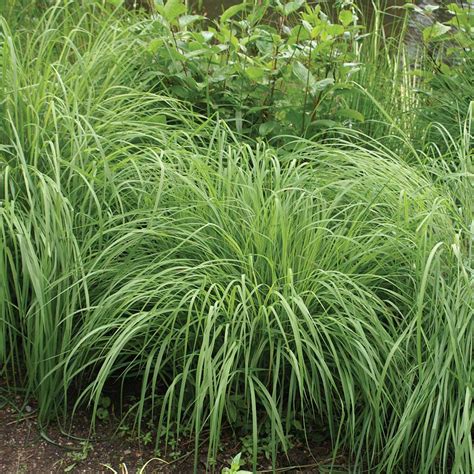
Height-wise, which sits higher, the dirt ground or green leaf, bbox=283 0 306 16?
green leaf, bbox=283 0 306 16

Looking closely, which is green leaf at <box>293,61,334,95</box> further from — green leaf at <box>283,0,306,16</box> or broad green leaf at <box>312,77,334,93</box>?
green leaf at <box>283,0,306,16</box>

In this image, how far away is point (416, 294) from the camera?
2.63m

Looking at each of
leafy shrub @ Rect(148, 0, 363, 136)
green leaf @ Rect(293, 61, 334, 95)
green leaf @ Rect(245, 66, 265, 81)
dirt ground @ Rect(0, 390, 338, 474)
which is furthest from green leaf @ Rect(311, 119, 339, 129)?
dirt ground @ Rect(0, 390, 338, 474)

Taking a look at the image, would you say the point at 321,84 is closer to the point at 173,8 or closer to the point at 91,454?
the point at 173,8

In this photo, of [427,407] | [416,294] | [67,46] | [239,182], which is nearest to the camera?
[427,407]

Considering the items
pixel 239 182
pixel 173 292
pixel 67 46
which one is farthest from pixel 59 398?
pixel 67 46

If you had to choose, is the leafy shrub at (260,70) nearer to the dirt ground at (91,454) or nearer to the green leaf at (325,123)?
the green leaf at (325,123)

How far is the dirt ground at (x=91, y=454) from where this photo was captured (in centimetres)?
257

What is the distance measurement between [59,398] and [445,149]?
2.12 m

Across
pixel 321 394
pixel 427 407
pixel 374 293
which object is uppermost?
pixel 374 293

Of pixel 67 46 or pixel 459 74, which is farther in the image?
pixel 459 74

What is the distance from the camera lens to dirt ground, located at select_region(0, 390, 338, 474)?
2.57 meters

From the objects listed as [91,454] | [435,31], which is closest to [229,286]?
[91,454]

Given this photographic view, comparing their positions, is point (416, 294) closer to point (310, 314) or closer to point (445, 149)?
point (310, 314)
